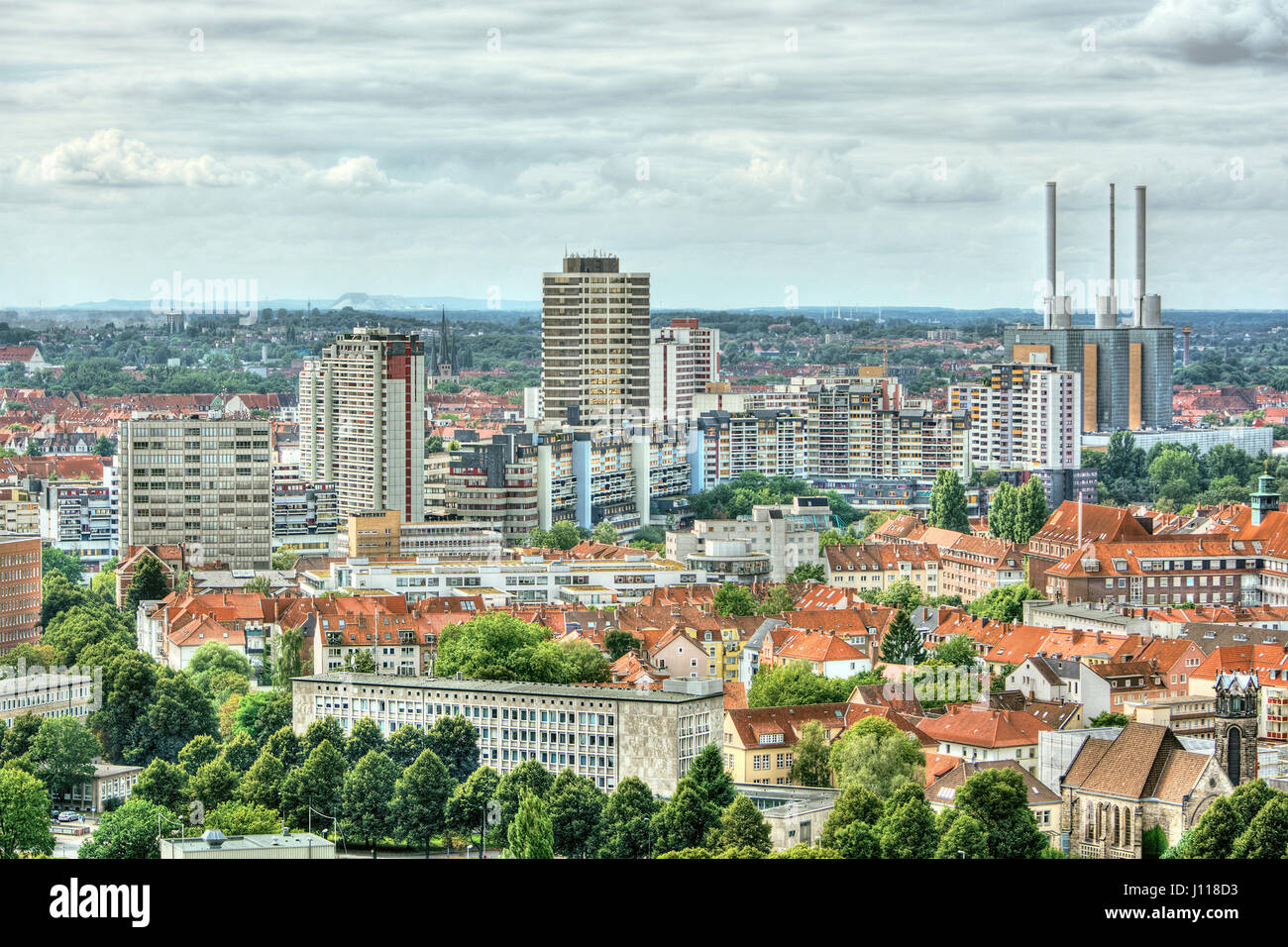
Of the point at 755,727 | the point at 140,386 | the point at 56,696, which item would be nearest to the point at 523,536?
the point at 56,696

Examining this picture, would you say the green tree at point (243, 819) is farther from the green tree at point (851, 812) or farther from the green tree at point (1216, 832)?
the green tree at point (1216, 832)

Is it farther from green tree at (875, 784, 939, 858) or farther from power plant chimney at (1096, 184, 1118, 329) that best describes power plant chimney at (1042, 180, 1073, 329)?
green tree at (875, 784, 939, 858)

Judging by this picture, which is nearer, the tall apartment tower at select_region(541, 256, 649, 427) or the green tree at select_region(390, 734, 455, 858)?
the green tree at select_region(390, 734, 455, 858)

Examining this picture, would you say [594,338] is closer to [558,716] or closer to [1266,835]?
[558,716]

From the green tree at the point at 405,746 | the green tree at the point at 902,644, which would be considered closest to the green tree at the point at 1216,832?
the green tree at the point at 405,746

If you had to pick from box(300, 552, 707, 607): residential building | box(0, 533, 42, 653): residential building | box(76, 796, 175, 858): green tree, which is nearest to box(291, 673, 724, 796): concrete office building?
box(76, 796, 175, 858): green tree

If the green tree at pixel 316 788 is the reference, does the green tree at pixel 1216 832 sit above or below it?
above

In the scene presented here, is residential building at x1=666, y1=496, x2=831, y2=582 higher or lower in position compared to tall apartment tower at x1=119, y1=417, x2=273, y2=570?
lower
